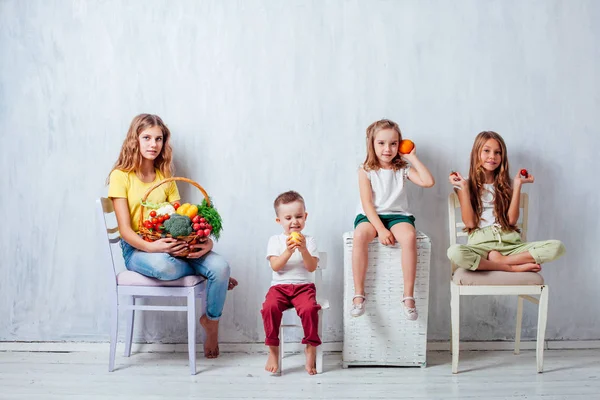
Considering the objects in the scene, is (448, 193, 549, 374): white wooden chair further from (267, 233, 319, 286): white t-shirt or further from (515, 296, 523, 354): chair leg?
(267, 233, 319, 286): white t-shirt

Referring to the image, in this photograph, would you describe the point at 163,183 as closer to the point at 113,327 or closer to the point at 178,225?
the point at 178,225

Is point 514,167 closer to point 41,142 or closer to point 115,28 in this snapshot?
point 115,28

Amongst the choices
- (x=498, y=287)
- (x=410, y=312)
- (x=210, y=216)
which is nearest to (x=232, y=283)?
(x=210, y=216)

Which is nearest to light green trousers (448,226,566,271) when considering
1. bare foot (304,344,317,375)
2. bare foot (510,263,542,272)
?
bare foot (510,263,542,272)

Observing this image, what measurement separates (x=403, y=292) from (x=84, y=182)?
67.1 inches

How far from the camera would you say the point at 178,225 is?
8.33 ft

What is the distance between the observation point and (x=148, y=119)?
2.82 meters

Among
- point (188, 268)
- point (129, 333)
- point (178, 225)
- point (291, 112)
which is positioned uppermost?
point (291, 112)

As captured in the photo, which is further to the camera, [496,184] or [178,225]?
[496,184]

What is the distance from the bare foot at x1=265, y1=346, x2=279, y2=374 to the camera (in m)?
2.64

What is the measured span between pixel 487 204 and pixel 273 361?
128cm

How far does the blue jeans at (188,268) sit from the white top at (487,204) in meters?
1.26

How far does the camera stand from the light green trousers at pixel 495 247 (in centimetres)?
262

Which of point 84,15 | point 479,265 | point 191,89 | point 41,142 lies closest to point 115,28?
point 84,15
